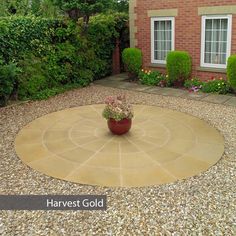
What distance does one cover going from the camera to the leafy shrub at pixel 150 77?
11.3 m

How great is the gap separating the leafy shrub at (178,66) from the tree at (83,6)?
108 inches

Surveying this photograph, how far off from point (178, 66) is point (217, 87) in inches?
56.8

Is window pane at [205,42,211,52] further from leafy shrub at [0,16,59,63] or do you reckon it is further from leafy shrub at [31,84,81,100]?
leafy shrub at [0,16,59,63]

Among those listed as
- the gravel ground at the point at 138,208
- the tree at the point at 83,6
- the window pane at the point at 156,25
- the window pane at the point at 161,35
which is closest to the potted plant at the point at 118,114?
the gravel ground at the point at 138,208

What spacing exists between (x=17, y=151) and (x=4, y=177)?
1059 millimetres

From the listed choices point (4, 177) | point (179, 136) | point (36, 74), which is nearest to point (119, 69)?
point (36, 74)

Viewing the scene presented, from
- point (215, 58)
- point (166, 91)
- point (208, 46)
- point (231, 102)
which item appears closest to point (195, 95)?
point (166, 91)

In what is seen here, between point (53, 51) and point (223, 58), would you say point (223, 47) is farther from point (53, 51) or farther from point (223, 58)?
point (53, 51)

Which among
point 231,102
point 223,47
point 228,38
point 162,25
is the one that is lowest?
point 231,102

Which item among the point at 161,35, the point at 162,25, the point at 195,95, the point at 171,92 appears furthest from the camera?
the point at 161,35

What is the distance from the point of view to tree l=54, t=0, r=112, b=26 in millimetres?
10109

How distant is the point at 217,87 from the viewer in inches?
392

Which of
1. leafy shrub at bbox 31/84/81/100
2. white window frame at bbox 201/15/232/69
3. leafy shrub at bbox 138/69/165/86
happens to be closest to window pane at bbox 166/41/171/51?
leafy shrub at bbox 138/69/165/86

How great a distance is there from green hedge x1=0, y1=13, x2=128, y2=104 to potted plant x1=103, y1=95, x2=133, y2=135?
3.75 metres
